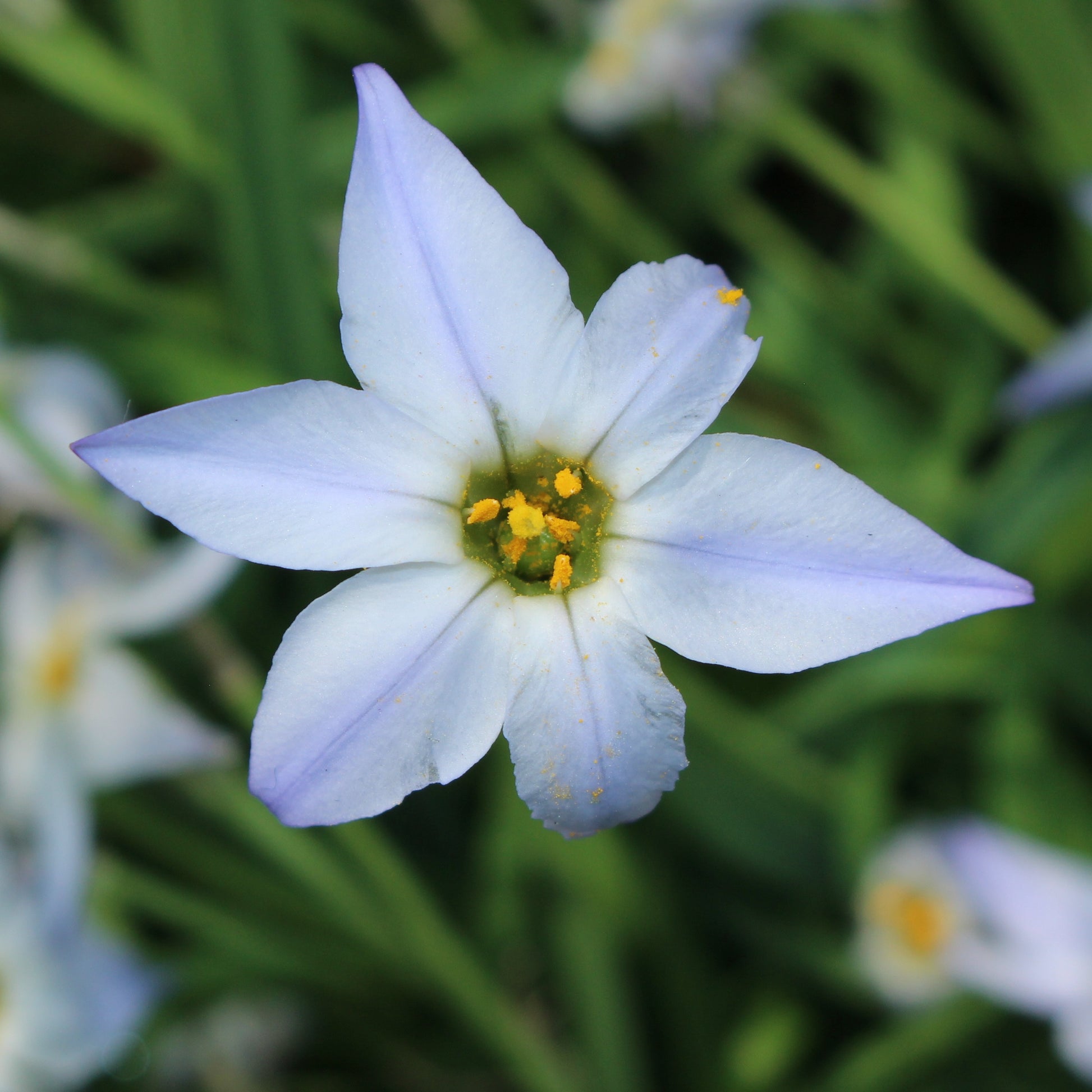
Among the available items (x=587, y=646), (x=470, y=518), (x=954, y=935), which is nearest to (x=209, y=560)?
(x=470, y=518)

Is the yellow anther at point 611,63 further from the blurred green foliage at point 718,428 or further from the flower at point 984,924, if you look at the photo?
the flower at point 984,924

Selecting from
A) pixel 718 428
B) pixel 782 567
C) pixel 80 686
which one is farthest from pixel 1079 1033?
pixel 80 686

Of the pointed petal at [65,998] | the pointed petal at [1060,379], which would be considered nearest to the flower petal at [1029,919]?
the pointed petal at [1060,379]

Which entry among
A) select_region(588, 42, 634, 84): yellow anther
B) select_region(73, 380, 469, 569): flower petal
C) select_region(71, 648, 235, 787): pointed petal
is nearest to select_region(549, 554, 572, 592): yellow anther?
select_region(73, 380, 469, 569): flower petal

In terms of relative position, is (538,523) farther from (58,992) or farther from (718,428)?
(58,992)

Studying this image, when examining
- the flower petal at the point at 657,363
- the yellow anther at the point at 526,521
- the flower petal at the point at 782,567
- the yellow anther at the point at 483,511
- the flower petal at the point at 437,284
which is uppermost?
the flower petal at the point at 437,284

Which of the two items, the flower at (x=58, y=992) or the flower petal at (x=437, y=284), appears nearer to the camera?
the flower petal at (x=437, y=284)

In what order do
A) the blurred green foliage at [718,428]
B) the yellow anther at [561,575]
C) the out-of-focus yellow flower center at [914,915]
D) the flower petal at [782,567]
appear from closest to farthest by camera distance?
1. the flower petal at [782,567]
2. the yellow anther at [561,575]
3. the blurred green foliage at [718,428]
4. the out-of-focus yellow flower center at [914,915]

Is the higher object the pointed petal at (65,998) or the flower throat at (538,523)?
the flower throat at (538,523)
